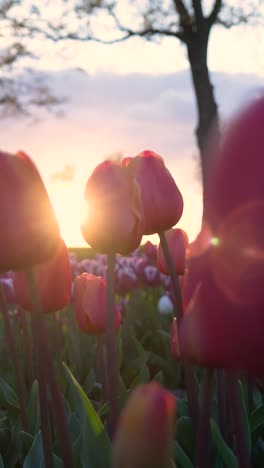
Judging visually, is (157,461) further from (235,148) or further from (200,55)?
(200,55)

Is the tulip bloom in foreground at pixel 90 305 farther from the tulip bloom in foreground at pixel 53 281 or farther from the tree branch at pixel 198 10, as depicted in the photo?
the tree branch at pixel 198 10

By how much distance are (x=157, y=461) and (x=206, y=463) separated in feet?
1.35

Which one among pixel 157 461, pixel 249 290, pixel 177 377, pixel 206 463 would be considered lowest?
pixel 177 377

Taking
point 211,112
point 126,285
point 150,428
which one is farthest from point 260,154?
point 211,112

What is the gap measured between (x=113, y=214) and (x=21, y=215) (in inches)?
10.1

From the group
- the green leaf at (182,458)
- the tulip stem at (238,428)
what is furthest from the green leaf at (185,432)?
the tulip stem at (238,428)

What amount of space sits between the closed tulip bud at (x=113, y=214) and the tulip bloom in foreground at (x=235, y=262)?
1.98 feet

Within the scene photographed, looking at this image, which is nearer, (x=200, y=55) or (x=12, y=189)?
(x=12, y=189)

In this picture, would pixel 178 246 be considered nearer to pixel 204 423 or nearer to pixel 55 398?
pixel 55 398

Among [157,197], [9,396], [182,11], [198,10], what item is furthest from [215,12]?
[157,197]

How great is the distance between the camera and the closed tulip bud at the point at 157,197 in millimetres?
1743

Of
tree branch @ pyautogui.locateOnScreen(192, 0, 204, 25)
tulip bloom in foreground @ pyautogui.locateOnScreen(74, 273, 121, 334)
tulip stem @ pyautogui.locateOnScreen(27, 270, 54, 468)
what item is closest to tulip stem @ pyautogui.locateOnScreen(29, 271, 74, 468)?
tulip stem @ pyautogui.locateOnScreen(27, 270, 54, 468)

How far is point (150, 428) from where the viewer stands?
1.98 ft

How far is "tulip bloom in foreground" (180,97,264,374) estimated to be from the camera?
710 millimetres
